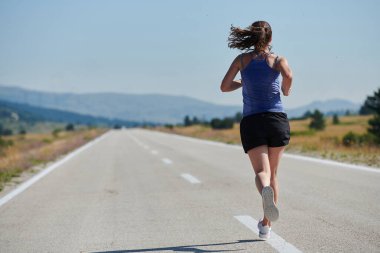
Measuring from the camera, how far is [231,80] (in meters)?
5.18

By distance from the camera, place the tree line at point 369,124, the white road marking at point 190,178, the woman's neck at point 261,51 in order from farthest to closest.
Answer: the tree line at point 369,124 < the white road marking at point 190,178 < the woman's neck at point 261,51

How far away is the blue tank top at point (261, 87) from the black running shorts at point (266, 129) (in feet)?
0.20

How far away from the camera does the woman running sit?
16.2 feet

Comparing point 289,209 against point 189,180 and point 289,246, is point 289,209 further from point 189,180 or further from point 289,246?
point 189,180

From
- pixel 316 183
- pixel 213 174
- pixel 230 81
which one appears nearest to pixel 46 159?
pixel 213 174

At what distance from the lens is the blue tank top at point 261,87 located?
16.2ft

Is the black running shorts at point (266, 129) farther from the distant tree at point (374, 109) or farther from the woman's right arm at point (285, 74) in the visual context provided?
the distant tree at point (374, 109)

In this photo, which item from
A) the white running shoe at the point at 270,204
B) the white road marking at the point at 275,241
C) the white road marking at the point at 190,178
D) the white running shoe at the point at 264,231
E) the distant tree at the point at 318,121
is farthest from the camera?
the distant tree at the point at 318,121

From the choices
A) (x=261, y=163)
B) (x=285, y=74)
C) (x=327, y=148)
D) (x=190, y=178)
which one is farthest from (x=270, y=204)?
(x=327, y=148)

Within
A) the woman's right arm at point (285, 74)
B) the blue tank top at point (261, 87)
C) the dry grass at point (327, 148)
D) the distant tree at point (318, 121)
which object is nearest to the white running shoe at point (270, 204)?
the blue tank top at point (261, 87)

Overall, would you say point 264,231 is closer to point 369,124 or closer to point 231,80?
point 231,80

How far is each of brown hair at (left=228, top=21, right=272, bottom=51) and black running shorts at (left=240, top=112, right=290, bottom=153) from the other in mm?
630

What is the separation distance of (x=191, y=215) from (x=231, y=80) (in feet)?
7.77

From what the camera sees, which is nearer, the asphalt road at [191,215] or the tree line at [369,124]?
the asphalt road at [191,215]
